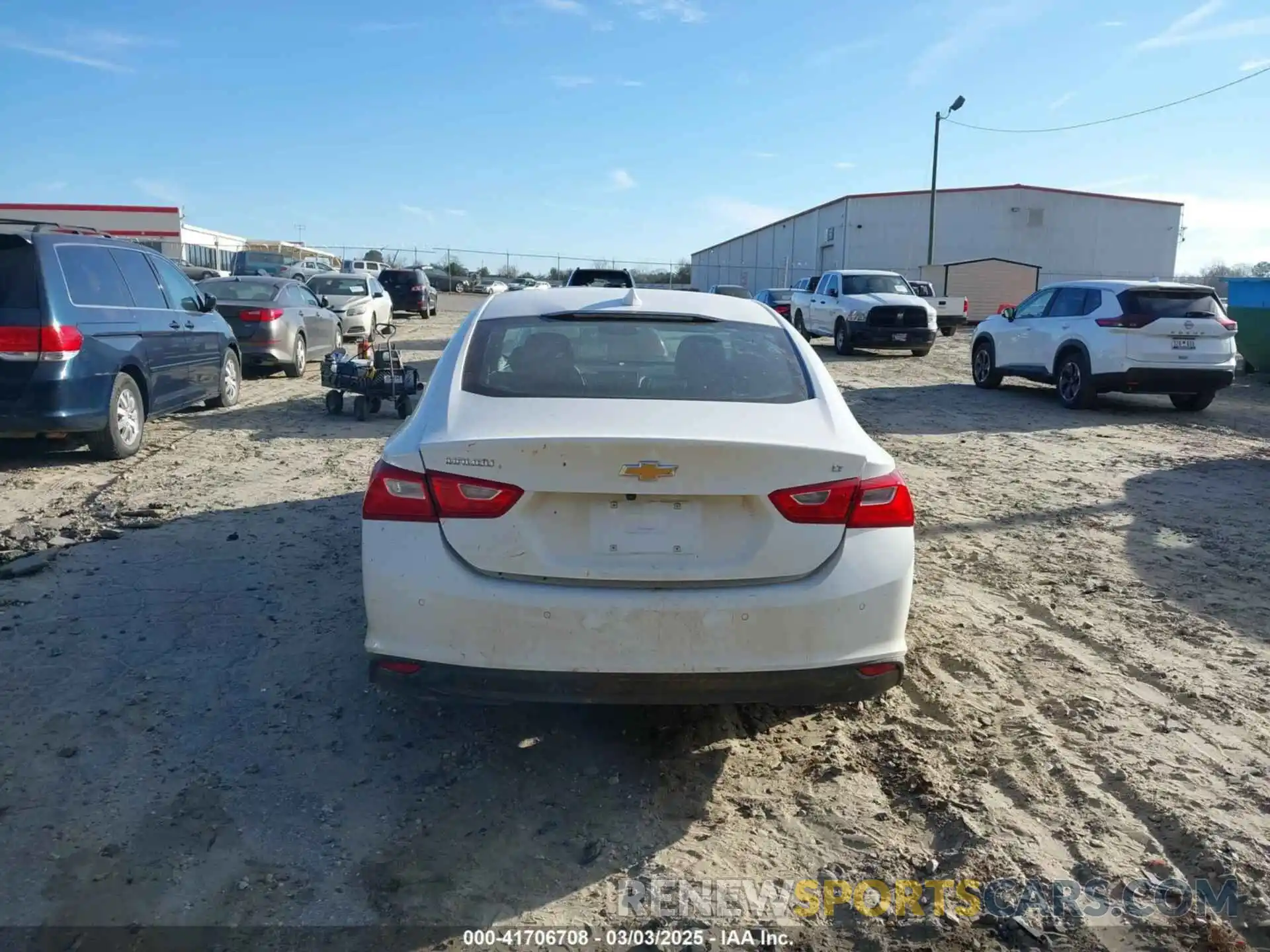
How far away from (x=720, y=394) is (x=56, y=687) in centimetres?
301

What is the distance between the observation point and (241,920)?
2.70 m

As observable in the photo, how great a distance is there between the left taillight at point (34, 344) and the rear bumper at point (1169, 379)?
11.7m

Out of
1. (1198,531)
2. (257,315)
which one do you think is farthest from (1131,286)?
(257,315)

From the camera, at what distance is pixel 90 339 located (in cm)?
798

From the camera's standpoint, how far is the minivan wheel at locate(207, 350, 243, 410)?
11469 millimetres

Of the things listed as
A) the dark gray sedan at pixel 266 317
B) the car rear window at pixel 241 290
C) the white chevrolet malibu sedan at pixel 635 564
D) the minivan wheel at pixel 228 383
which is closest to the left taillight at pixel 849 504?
the white chevrolet malibu sedan at pixel 635 564

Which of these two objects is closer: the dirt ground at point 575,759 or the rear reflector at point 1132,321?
the dirt ground at point 575,759

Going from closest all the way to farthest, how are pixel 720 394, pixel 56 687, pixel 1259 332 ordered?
1. pixel 720 394
2. pixel 56 687
3. pixel 1259 332

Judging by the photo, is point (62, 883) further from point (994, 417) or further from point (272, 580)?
point (994, 417)

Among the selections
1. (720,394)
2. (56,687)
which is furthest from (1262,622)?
(56,687)

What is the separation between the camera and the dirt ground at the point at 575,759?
2877mm

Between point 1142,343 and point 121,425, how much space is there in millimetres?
11660

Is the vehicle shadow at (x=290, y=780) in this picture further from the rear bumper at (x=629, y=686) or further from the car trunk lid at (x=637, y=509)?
the car trunk lid at (x=637, y=509)

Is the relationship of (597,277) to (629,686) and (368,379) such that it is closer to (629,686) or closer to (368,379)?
(368,379)
